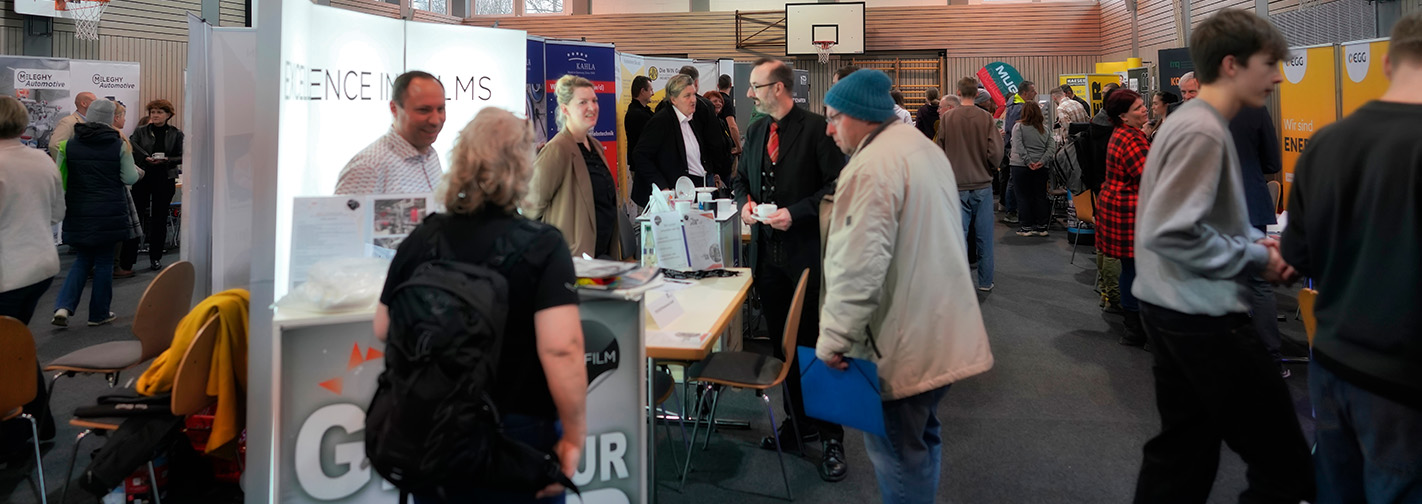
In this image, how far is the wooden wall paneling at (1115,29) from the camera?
12.8 meters

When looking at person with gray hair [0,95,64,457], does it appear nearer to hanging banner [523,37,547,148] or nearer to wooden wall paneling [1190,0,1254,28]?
hanging banner [523,37,547,148]

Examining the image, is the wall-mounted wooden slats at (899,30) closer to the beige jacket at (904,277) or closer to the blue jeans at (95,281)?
the blue jeans at (95,281)

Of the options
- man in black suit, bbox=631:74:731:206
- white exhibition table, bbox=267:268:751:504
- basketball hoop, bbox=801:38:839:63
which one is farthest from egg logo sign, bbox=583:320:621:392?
basketball hoop, bbox=801:38:839:63

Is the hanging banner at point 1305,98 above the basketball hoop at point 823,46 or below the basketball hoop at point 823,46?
below

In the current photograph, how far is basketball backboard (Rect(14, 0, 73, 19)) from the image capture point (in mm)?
9539

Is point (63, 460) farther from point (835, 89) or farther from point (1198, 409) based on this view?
point (1198, 409)

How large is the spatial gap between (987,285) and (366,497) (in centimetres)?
507

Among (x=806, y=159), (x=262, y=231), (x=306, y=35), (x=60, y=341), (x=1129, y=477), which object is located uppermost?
(x=306, y=35)

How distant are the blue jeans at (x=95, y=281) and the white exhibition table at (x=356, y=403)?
4.32 metres

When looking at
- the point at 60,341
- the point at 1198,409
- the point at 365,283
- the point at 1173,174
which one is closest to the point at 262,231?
the point at 365,283

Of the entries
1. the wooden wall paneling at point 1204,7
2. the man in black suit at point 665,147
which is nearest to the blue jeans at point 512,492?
the man in black suit at point 665,147

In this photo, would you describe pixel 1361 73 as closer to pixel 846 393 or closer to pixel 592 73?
pixel 846 393

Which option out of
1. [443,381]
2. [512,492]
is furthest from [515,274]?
[512,492]

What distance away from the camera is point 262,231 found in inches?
90.3
